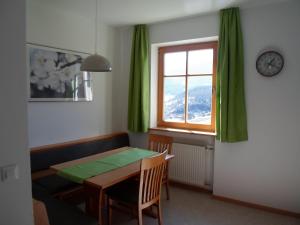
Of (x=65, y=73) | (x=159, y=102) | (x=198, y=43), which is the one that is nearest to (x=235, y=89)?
(x=198, y=43)

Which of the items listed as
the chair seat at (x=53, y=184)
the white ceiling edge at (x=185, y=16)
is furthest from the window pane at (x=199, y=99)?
the chair seat at (x=53, y=184)

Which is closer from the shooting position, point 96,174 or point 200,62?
point 96,174

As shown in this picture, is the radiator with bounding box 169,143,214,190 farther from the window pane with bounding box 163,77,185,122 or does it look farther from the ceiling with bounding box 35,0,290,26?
the ceiling with bounding box 35,0,290,26

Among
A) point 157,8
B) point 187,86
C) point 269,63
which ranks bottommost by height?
point 187,86

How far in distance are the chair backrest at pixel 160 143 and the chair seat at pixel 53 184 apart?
1202 mm

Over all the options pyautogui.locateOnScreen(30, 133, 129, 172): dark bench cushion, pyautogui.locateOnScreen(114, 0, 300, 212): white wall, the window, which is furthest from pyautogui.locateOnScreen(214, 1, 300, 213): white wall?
pyautogui.locateOnScreen(30, 133, 129, 172): dark bench cushion

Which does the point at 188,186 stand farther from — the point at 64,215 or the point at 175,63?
the point at 64,215

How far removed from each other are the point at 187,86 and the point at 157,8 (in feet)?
4.15

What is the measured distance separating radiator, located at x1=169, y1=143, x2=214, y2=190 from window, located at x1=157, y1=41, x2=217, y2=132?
1.24 ft

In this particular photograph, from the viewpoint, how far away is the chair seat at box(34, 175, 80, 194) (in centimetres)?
248

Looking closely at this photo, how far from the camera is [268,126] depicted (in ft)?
9.24

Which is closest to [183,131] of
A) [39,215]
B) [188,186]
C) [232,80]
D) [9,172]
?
[188,186]

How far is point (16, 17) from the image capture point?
1146 mm

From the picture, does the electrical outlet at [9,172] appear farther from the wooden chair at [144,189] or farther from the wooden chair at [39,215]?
the wooden chair at [144,189]
